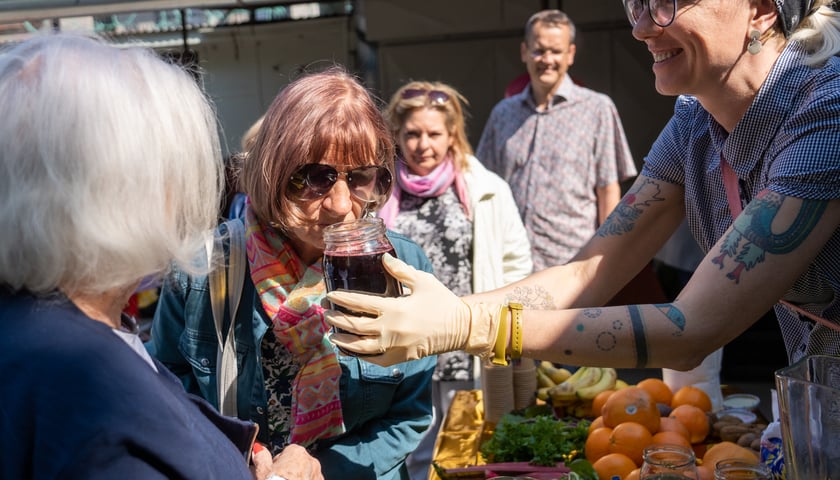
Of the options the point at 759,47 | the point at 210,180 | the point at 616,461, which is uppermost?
the point at 759,47

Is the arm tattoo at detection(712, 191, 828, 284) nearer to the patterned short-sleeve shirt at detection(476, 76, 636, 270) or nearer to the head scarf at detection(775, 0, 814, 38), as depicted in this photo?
the head scarf at detection(775, 0, 814, 38)

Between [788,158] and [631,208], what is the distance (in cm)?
67

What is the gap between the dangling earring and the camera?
6.06ft

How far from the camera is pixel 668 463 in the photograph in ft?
5.66

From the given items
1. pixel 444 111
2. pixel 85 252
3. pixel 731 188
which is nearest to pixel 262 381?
pixel 85 252

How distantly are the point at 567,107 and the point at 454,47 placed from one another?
2457 millimetres

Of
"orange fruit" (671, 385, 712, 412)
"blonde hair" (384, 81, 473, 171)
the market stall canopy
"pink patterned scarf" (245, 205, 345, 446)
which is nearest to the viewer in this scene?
"pink patterned scarf" (245, 205, 345, 446)

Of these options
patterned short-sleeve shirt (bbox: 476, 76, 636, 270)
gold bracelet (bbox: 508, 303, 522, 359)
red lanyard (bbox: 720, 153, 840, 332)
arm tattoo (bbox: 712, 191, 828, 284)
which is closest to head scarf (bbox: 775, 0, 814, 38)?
red lanyard (bbox: 720, 153, 840, 332)

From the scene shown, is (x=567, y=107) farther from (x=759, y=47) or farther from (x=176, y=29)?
(x=176, y=29)

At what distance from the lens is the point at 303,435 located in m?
1.99

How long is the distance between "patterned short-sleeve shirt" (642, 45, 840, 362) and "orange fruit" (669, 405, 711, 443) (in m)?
0.74

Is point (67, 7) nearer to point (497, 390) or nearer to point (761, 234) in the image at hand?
point (497, 390)

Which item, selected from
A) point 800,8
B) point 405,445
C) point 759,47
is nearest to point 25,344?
point 405,445

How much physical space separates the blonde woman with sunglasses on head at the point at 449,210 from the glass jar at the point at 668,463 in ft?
7.69
